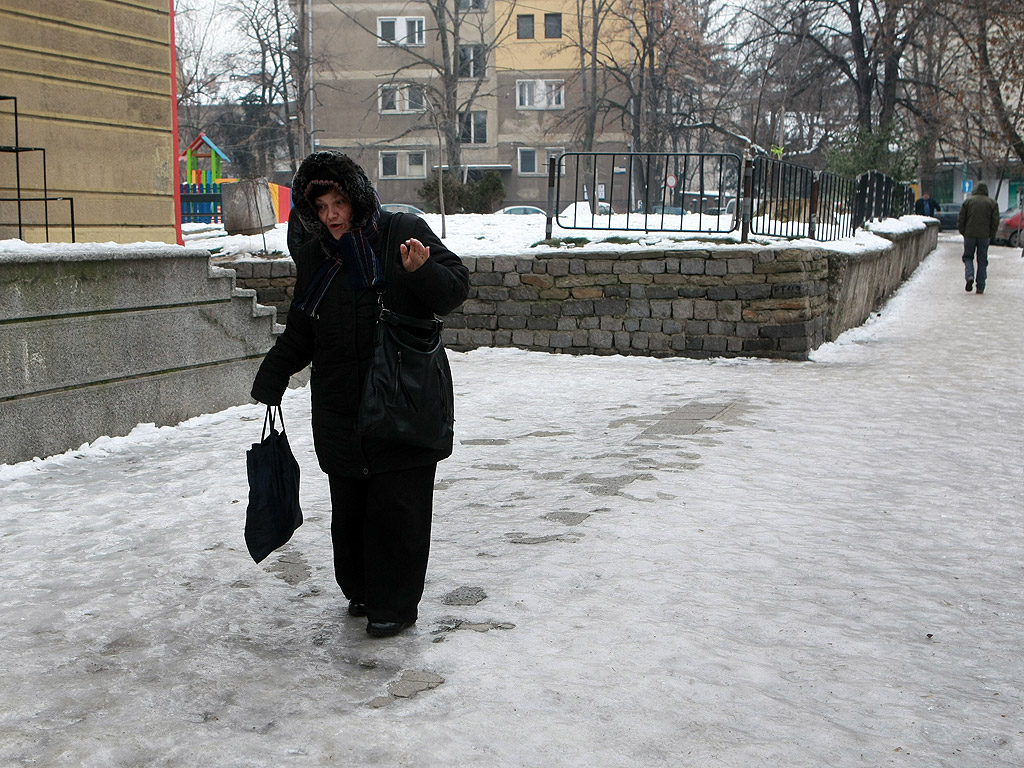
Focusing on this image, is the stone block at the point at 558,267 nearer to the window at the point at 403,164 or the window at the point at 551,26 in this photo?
the window at the point at 403,164

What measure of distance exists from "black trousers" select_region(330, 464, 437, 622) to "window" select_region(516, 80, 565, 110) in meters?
45.0

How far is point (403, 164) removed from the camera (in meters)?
48.5

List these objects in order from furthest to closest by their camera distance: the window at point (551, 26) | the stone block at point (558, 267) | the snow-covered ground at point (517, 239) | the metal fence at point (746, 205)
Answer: the window at point (551, 26) < the metal fence at point (746, 205) < the stone block at point (558, 267) < the snow-covered ground at point (517, 239)

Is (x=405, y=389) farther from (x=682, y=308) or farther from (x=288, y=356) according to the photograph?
(x=682, y=308)

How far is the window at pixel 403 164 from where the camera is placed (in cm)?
4828

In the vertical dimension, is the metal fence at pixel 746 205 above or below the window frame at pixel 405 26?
below

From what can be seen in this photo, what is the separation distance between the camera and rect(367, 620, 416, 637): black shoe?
12.5 ft

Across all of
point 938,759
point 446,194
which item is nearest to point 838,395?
point 938,759

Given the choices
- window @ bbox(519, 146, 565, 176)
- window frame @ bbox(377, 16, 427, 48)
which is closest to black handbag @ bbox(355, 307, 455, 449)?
window @ bbox(519, 146, 565, 176)

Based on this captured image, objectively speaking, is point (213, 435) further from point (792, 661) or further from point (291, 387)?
point (792, 661)

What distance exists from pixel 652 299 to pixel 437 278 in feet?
25.5

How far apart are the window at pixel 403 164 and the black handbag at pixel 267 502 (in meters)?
45.3

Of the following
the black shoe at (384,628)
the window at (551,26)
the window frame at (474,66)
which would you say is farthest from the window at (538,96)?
the black shoe at (384,628)

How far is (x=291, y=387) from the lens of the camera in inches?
373
